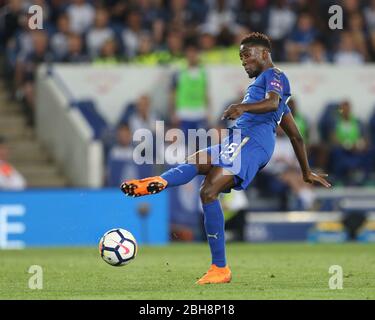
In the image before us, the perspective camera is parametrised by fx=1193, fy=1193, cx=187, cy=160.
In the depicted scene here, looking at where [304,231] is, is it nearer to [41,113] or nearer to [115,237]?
[41,113]

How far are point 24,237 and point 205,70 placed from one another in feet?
16.4

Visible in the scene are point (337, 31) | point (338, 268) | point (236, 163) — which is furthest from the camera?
point (337, 31)

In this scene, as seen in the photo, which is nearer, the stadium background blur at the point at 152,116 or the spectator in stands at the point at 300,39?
the stadium background blur at the point at 152,116

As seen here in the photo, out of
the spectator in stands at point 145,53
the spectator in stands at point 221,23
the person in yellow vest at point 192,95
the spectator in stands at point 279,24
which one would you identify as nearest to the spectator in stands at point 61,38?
the spectator in stands at point 145,53

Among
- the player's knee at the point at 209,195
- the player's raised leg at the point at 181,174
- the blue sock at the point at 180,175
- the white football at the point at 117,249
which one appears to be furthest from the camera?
the white football at the point at 117,249

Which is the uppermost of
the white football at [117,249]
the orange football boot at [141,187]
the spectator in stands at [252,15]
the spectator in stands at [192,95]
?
the spectator in stands at [252,15]

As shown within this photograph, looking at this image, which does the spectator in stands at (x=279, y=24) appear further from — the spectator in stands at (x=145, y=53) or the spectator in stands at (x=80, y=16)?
the spectator in stands at (x=80, y=16)

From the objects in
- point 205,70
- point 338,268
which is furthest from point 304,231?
point 338,268

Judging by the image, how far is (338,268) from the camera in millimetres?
12180

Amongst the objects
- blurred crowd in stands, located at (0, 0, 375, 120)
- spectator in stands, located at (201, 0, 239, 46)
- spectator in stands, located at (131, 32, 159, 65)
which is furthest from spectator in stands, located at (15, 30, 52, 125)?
spectator in stands, located at (201, 0, 239, 46)

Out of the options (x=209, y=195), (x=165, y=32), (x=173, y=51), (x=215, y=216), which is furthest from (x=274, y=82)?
(x=165, y=32)

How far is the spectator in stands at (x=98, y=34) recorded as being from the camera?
2191 cm

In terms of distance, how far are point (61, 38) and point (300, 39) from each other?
15.4 feet
